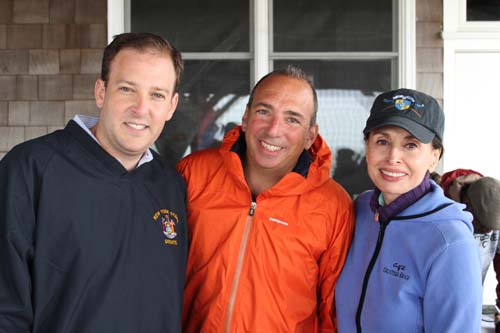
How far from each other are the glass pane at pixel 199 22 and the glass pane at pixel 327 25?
0.26m

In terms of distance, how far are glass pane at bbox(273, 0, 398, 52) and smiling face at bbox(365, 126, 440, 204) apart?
7.73 ft

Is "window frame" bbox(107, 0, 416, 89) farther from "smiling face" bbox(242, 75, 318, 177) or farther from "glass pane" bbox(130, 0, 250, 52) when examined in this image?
"smiling face" bbox(242, 75, 318, 177)

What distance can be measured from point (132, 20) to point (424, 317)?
316 centimetres

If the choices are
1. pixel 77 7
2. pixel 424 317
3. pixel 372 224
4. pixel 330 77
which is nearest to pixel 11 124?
pixel 77 7

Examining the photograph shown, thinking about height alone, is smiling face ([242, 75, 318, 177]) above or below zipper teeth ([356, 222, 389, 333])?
above

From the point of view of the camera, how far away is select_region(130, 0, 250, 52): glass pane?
413 centimetres

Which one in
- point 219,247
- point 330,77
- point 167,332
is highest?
point 330,77

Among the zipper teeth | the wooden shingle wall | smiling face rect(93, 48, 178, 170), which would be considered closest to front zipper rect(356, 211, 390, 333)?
the zipper teeth

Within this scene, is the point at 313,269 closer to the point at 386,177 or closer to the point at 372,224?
the point at 372,224

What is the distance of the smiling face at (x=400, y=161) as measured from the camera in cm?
187

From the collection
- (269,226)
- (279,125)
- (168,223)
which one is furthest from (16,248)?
(279,125)

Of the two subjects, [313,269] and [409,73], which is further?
[409,73]

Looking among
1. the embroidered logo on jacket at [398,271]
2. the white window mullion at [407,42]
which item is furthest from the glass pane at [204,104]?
the embroidered logo on jacket at [398,271]

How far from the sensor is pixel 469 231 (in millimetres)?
1753
